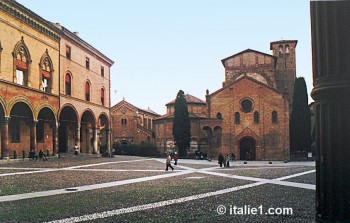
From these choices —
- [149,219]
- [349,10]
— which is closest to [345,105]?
[349,10]

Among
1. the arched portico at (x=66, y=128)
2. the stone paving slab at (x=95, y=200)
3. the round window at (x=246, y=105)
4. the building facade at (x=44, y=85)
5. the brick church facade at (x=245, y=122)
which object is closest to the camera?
the stone paving slab at (x=95, y=200)

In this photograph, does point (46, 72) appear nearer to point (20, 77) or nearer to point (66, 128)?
point (20, 77)

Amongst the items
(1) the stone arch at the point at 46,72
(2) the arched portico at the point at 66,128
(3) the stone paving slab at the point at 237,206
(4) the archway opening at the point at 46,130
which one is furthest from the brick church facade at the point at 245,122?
(3) the stone paving slab at the point at 237,206

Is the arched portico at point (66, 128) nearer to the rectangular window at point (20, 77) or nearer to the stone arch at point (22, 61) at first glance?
the stone arch at point (22, 61)

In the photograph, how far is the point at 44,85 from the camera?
2597 cm

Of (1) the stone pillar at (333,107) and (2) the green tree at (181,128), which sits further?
(2) the green tree at (181,128)

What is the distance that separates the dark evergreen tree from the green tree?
1165cm

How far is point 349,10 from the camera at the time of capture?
228cm

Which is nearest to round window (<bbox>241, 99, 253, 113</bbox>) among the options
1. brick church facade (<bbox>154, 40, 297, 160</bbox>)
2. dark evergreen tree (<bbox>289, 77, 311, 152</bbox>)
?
brick church facade (<bbox>154, 40, 297, 160</bbox>)

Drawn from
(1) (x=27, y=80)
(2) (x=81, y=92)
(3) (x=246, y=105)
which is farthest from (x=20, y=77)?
(3) (x=246, y=105)

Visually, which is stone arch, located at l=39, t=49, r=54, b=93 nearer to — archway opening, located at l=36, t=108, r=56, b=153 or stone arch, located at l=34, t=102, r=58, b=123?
stone arch, located at l=34, t=102, r=58, b=123

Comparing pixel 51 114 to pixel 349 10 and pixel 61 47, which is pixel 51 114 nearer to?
pixel 61 47

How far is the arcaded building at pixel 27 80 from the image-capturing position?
21.1 metres

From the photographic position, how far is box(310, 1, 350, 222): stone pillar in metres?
2.25
